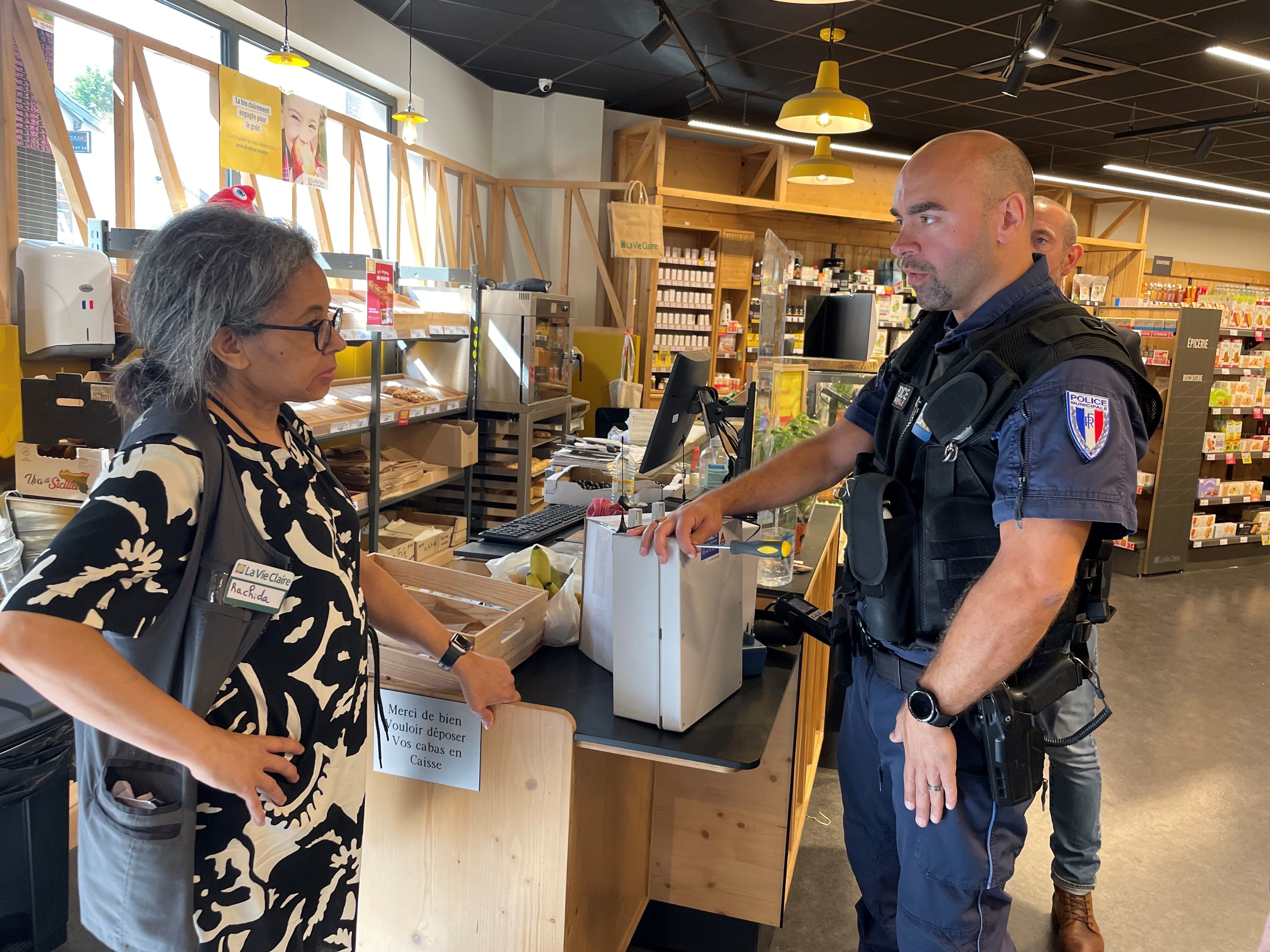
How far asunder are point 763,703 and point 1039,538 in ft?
2.21

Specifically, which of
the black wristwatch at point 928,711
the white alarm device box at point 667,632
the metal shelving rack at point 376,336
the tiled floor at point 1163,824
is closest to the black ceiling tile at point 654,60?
the metal shelving rack at point 376,336

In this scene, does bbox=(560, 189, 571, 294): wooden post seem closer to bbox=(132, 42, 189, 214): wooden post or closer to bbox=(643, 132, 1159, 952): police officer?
bbox=(132, 42, 189, 214): wooden post

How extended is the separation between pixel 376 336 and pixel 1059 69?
576 cm

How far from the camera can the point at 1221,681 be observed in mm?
4746

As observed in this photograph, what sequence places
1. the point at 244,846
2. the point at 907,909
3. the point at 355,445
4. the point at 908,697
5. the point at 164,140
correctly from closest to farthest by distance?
1. the point at 244,846
2. the point at 908,697
3. the point at 907,909
4. the point at 164,140
5. the point at 355,445

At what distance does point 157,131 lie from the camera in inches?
155

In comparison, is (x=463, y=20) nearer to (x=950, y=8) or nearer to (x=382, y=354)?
(x=382, y=354)

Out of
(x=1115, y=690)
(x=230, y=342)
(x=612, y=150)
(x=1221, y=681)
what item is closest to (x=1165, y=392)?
(x=1221, y=681)

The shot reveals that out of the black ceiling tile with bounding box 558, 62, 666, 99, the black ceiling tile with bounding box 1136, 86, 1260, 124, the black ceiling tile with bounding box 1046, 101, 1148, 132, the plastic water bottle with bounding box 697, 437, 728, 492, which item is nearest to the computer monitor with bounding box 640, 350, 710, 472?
the plastic water bottle with bounding box 697, 437, 728, 492

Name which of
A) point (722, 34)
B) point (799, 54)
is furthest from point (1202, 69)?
point (722, 34)

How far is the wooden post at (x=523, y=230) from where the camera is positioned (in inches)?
318

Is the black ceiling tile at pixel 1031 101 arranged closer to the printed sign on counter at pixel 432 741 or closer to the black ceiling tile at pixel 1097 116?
the black ceiling tile at pixel 1097 116

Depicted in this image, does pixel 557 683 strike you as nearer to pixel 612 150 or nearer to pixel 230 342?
pixel 230 342

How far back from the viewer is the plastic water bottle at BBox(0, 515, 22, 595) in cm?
286
